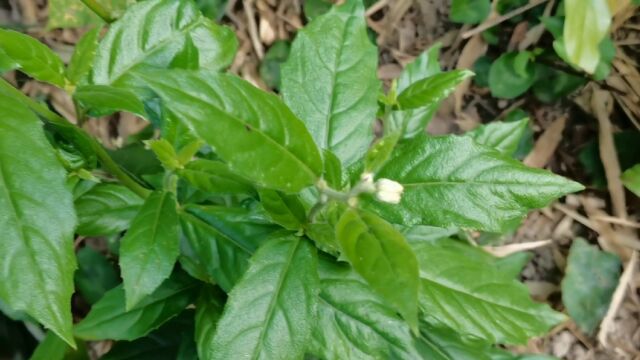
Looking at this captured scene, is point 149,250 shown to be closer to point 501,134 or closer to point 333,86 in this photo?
point 333,86

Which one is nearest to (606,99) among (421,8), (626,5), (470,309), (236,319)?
(626,5)

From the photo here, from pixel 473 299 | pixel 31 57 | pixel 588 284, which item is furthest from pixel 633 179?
pixel 31 57

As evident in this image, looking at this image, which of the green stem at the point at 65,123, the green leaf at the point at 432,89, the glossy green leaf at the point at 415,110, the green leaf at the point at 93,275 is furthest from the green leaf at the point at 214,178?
the green leaf at the point at 93,275

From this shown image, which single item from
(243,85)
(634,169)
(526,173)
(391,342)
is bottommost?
(634,169)

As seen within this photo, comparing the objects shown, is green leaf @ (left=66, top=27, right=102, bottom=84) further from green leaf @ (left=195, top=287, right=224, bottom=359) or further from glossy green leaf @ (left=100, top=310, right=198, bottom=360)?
glossy green leaf @ (left=100, top=310, right=198, bottom=360)

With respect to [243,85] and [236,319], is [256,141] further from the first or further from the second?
[236,319]

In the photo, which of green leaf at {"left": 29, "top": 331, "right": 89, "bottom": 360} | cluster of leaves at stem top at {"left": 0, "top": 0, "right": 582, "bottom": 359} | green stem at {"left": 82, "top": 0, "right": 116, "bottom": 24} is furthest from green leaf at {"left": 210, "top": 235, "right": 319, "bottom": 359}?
green leaf at {"left": 29, "top": 331, "right": 89, "bottom": 360}
